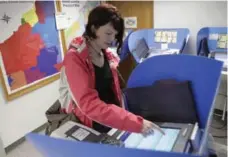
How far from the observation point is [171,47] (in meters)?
2.87

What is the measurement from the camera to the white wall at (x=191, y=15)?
2.56 m

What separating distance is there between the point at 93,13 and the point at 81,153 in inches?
28.9

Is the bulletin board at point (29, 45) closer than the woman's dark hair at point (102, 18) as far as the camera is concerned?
No

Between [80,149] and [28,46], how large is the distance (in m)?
2.18

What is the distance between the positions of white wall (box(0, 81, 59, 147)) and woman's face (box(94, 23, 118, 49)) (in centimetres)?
152

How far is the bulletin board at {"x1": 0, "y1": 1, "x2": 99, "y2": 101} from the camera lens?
7.02 feet

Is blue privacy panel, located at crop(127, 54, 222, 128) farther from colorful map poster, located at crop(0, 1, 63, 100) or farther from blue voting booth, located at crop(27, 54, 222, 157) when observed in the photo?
colorful map poster, located at crop(0, 1, 63, 100)

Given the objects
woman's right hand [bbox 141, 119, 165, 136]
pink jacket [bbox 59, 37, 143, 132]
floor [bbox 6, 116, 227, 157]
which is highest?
pink jacket [bbox 59, 37, 143, 132]

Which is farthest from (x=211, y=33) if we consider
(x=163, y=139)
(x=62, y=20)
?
(x=163, y=139)

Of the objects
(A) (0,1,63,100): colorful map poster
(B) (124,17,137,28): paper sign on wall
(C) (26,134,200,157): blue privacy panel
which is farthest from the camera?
(B) (124,17,137,28): paper sign on wall

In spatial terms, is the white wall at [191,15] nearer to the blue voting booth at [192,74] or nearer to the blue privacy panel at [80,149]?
the blue voting booth at [192,74]

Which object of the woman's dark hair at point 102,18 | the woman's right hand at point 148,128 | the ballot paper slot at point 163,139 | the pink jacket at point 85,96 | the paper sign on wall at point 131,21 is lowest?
the ballot paper slot at point 163,139

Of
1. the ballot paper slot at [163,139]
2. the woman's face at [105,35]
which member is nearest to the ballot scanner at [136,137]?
the ballot paper slot at [163,139]

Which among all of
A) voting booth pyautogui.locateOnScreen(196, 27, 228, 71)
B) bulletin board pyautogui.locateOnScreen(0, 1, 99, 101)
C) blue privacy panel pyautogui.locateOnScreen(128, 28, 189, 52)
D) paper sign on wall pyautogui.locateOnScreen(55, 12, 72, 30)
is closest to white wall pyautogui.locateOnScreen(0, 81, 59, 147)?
bulletin board pyautogui.locateOnScreen(0, 1, 99, 101)
